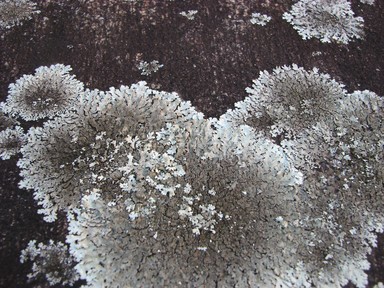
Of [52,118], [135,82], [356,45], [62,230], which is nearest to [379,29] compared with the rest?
[356,45]

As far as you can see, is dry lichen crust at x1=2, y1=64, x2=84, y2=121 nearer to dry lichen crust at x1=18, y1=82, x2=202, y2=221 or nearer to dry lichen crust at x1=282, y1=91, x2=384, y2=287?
dry lichen crust at x1=18, y1=82, x2=202, y2=221

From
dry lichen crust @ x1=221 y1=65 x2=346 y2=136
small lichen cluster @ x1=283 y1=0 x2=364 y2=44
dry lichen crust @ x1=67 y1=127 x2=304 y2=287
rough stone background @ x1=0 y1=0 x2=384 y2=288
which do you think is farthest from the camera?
small lichen cluster @ x1=283 y1=0 x2=364 y2=44

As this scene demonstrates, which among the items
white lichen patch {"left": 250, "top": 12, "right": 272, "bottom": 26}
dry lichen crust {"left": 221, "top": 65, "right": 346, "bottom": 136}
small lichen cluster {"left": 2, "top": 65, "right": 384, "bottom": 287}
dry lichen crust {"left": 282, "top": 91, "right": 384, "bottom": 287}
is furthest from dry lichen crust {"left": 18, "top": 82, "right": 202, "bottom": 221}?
white lichen patch {"left": 250, "top": 12, "right": 272, "bottom": 26}

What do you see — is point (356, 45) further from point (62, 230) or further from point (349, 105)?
point (62, 230)

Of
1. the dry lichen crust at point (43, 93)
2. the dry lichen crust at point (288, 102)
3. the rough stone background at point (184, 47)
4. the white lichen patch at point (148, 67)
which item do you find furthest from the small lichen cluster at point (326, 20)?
the dry lichen crust at point (43, 93)

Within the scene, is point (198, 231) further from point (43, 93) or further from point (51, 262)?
point (43, 93)

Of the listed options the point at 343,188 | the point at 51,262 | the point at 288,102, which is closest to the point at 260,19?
the point at 288,102
